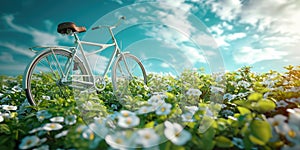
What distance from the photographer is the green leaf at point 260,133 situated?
3.87 ft

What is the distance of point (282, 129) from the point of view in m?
1.20

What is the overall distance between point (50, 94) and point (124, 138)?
2.28m

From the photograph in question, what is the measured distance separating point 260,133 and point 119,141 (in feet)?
2.18

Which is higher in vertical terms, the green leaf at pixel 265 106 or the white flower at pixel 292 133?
the green leaf at pixel 265 106

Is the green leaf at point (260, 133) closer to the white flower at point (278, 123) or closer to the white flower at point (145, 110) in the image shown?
the white flower at point (278, 123)

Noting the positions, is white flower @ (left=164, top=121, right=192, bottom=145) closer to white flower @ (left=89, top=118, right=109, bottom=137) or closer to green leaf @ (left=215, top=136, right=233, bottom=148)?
green leaf @ (left=215, top=136, right=233, bottom=148)

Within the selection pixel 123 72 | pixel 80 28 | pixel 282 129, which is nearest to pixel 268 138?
pixel 282 129

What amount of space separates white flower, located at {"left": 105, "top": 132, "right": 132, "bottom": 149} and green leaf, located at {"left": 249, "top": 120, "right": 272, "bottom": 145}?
1.90 feet

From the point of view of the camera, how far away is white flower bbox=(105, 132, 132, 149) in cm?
123

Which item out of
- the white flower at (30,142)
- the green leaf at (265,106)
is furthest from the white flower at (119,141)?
the green leaf at (265,106)

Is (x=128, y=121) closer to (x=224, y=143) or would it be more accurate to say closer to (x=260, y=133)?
(x=224, y=143)

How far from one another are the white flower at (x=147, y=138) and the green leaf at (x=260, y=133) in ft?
1.46

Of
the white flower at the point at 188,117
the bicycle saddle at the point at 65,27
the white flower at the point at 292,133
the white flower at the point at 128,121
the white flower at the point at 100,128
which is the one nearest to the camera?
the white flower at the point at 292,133

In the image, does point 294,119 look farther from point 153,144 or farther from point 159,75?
point 159,75
